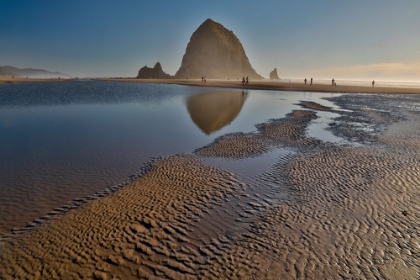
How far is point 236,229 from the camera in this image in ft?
22.8

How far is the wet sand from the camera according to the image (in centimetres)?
539

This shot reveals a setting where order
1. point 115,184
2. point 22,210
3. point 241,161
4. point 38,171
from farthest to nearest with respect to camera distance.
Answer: point 241,161
point 38,171
point 115,184
point 22,210

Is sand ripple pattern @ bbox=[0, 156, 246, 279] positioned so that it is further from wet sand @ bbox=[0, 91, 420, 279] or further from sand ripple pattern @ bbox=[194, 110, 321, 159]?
sand ripple pattern @ bbox=[194, 110, 321, 159]

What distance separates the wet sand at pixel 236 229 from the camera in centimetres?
539

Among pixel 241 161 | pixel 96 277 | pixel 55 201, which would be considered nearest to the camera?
pixel 96 277

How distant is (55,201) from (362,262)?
10.0 meters

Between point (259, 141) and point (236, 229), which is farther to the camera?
point (259, 141)

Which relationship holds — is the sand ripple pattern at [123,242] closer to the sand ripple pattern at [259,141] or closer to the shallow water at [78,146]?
the shallow water at [78,146]

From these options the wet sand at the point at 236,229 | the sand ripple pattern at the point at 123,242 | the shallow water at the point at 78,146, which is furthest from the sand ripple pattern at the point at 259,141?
the sand ripple pattern at the point at 123,242

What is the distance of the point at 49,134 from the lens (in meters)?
16.9

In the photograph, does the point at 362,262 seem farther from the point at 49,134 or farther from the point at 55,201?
the point at 49,134

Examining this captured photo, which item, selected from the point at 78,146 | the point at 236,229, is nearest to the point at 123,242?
the point at 236,229

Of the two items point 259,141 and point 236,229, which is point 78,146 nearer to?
point 236,229

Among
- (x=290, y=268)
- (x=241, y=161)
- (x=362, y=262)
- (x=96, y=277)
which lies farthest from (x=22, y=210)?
(x=362, y=262)
